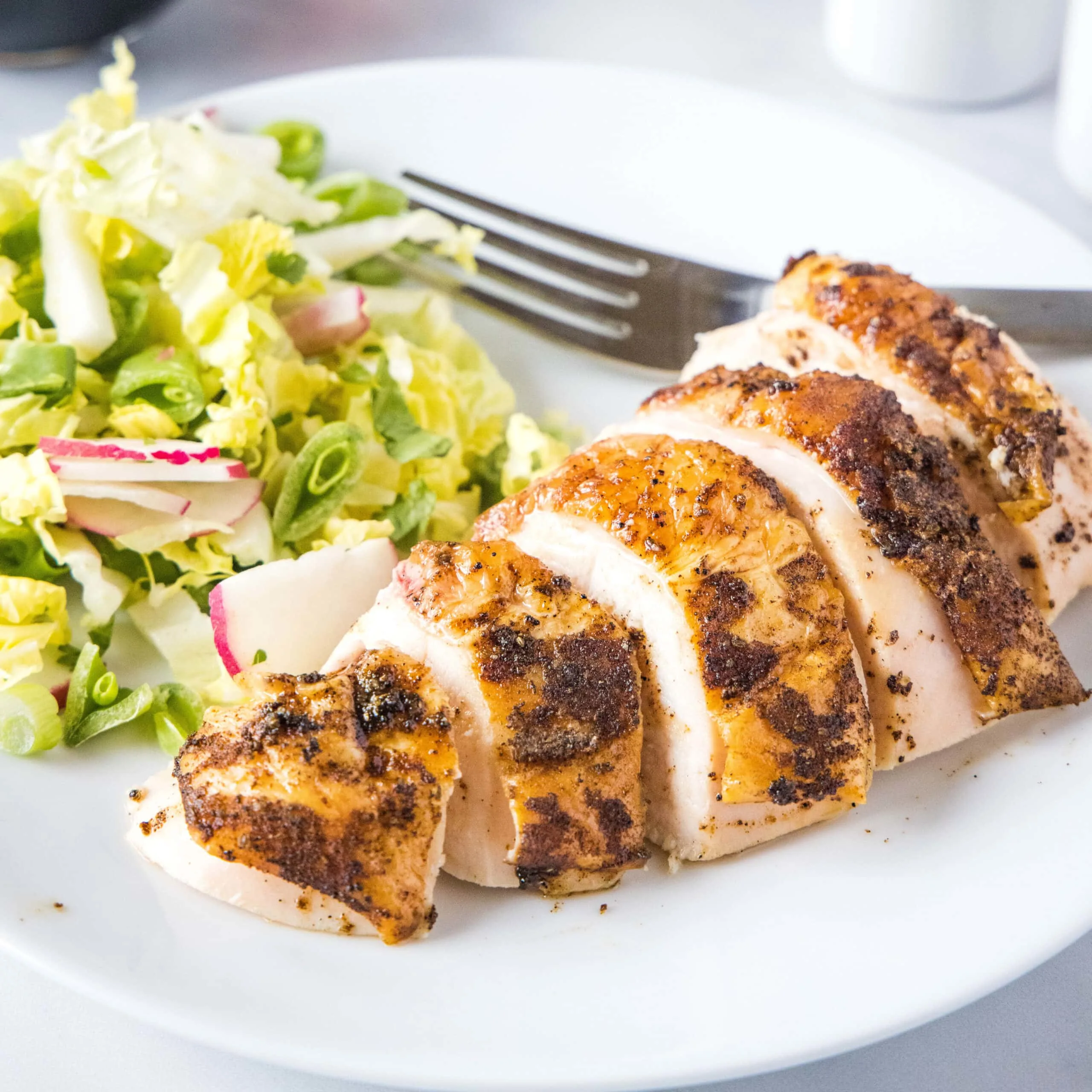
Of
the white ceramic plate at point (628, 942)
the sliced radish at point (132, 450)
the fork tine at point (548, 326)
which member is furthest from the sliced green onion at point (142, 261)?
the white ceramic plate at point (628, 942)

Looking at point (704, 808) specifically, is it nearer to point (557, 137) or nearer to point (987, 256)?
point (987, 256)

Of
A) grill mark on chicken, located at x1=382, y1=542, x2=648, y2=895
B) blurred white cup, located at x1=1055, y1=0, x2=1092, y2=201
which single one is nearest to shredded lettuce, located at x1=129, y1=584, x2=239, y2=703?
grill mark on chicken, located at x1=382, y1=542, x2=648, y2=895

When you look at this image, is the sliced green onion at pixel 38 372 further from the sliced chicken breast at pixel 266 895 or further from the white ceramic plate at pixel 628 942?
the sliced chicken breast at pixel 266 895

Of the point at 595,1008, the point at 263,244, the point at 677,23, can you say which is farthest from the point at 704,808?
the point at 677,23

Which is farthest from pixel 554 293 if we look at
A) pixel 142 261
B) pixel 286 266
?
pixel 142 261

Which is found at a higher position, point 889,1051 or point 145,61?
point 145,61

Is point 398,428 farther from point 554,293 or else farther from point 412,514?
point 554,293
